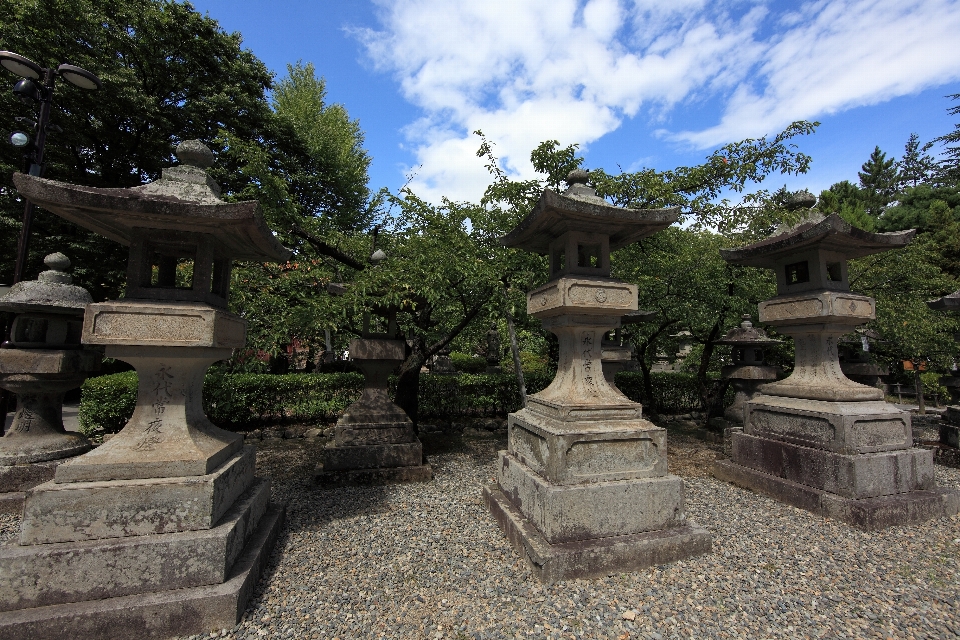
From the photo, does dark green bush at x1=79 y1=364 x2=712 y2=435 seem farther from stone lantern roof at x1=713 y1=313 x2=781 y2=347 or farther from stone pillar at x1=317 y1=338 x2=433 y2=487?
stone pillar at x1=317 y1=338 x2=433 y2=487

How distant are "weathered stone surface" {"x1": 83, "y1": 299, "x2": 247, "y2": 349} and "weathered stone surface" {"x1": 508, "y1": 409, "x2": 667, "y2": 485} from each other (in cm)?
305

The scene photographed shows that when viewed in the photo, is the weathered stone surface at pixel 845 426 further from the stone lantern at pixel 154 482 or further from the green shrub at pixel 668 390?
the green shrub at pixel 668 390

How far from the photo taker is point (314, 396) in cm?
977

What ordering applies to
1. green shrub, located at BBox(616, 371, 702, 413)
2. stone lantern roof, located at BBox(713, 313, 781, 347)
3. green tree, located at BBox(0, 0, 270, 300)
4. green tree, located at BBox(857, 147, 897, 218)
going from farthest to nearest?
green tree, located at BBox(857, 147, 897, 218), green shrub, located at BBox(616, 371, 702, 413), green tree, located at BBox(0, 0, 270, 300), stone lantern roof, located at BBox(713, 313, 781, 347)

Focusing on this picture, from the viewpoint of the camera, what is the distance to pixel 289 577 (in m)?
3.33

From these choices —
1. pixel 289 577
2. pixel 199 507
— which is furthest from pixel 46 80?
pixel 289 577

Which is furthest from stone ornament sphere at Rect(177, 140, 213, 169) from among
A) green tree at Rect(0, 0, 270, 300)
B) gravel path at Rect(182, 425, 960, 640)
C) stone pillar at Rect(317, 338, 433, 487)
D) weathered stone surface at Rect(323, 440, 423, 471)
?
green tree at Rect(0, 0, 270, 300)

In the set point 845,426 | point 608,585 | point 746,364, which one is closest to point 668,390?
point 746,364

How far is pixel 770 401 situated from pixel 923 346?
7620 mm

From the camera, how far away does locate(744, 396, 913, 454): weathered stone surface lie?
4605 mm

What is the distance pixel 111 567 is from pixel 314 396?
7220 mm

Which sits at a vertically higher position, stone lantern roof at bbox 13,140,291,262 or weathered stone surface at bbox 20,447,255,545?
stone lantern roof at bbox 13,140,291,262

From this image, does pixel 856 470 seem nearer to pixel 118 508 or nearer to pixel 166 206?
pixel 118 508

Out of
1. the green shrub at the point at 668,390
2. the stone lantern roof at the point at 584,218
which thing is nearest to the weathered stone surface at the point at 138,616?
the stone lantern roof at the point at 584,218
